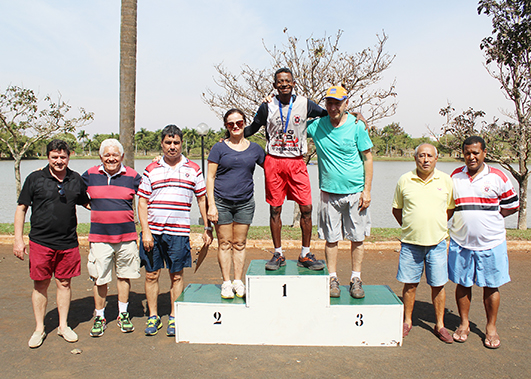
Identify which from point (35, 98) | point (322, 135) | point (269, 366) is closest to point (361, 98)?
point (322, 135)

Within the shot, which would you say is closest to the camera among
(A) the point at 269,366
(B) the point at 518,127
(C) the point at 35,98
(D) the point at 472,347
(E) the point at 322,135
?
(A) the point at 269,366

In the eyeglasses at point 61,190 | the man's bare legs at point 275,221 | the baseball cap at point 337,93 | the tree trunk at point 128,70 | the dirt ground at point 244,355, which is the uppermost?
the tree trunk at point 128,70

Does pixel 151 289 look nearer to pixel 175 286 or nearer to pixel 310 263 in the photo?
pixel 175 286

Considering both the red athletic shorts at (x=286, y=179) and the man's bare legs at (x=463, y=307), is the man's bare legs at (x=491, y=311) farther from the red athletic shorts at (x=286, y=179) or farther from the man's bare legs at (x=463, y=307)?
the red athletic shorts at (x=286, y=179)

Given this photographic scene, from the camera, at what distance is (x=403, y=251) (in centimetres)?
439

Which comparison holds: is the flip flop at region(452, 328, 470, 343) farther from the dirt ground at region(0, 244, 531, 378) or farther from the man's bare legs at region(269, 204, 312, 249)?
the man's bare legs at region(269, 204, 312, 249)

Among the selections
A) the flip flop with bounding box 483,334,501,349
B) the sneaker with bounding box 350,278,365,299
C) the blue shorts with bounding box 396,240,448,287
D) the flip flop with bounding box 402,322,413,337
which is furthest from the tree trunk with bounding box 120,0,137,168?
the flip flop with bounding box 483,334,501,349

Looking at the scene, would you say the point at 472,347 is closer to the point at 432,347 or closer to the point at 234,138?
the point at 432,347

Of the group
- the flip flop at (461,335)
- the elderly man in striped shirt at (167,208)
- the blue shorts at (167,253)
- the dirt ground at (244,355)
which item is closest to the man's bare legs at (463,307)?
the flip flop at (461,335)

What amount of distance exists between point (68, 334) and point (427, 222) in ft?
12.9

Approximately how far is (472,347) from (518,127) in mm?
10018

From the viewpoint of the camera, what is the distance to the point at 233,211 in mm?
4426

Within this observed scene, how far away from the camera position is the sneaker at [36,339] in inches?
159

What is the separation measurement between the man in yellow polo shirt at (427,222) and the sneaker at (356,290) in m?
0.45
